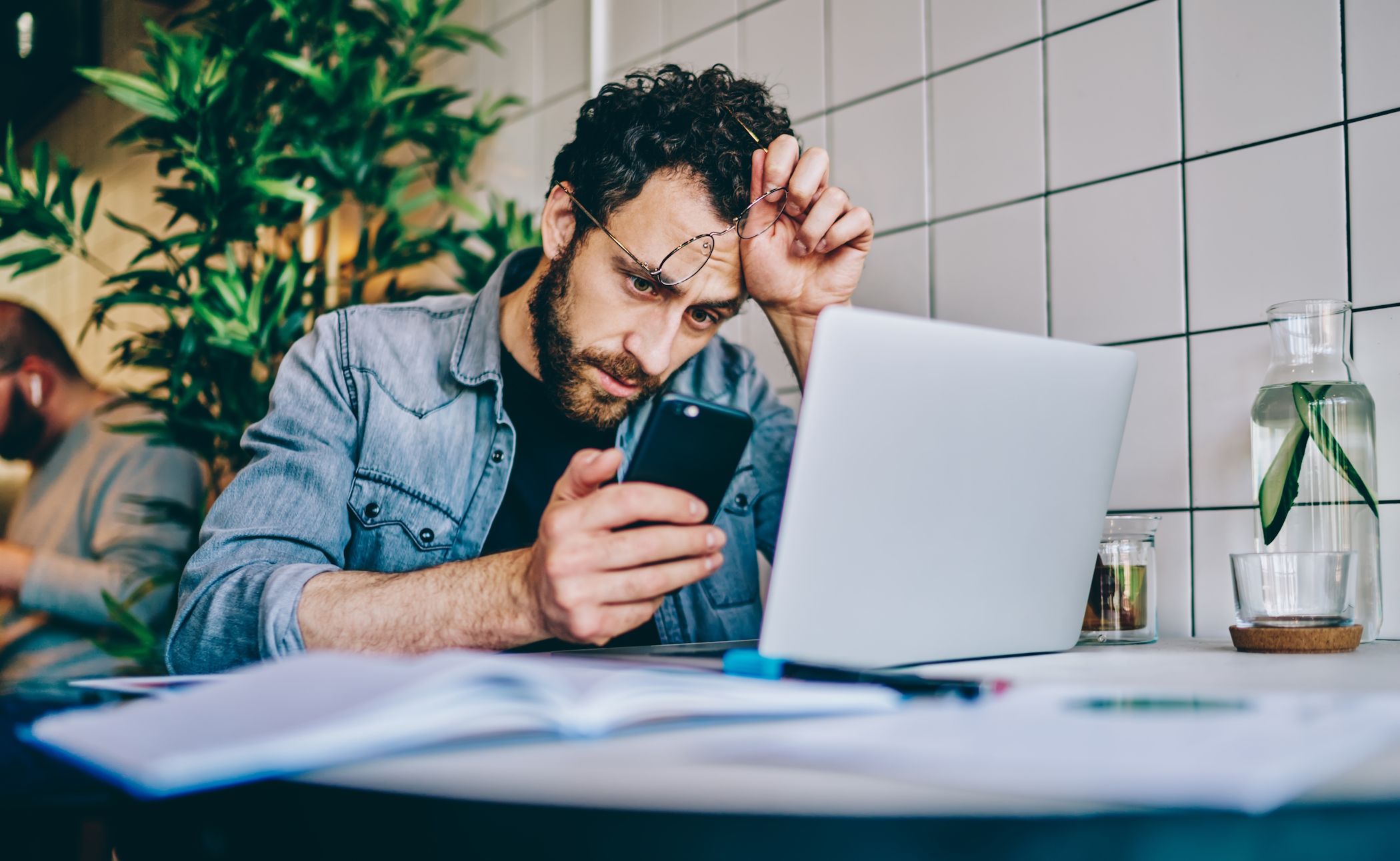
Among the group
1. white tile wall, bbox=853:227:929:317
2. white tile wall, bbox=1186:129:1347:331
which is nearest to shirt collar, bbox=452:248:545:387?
white tile wall, bbox=853:227:929:317

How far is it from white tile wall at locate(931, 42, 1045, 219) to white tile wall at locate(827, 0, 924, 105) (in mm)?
83

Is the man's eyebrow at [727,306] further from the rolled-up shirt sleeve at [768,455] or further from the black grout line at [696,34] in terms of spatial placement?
the black grout line at [696,34]

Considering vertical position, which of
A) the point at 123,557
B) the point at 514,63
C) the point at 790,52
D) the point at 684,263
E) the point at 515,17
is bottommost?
the point at 123,557

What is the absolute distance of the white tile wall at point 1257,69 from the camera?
44.4 inches

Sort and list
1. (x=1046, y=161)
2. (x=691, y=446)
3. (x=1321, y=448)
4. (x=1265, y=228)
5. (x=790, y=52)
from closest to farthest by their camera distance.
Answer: (x=691, y=446), (x=1321, y=448), (x=1265, y=228), (x=1046, y=161), (x=790, y=52)

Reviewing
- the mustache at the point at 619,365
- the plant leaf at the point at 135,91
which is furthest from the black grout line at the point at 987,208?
the plant leaf at the point at 135,91

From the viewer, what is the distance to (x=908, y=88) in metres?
1.55

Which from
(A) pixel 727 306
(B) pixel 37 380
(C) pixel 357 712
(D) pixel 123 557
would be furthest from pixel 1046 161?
(B) pixel 37 380

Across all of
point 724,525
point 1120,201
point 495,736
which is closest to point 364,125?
point 724,525

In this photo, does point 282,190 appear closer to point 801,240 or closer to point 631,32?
point 631,32

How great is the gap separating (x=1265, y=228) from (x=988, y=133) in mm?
412

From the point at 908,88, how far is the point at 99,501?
1.89 m

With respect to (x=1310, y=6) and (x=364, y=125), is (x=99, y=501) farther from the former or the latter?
(x=1310, y=6)

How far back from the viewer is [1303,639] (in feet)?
2.96
